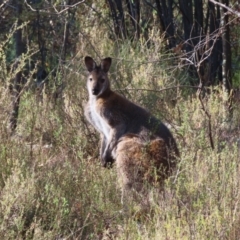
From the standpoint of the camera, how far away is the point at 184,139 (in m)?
7.23

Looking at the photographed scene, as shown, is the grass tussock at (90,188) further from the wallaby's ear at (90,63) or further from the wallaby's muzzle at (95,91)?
the wallaby's ear at (90,63)

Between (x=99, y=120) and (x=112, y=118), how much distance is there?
22 centimetres

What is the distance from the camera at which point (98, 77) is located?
7.97m

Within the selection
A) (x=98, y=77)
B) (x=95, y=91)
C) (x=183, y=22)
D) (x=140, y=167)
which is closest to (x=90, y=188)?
(x=140, y=167)

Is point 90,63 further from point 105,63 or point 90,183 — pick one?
point 90,183

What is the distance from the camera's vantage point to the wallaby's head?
25.9ft

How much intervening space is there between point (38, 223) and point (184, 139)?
2.62 m

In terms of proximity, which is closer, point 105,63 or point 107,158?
point 107,158

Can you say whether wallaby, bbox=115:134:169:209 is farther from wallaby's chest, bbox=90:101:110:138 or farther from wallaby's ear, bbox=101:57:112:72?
wallaby's ear, bbox=101:57:112:72

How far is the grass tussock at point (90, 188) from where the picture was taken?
494cm

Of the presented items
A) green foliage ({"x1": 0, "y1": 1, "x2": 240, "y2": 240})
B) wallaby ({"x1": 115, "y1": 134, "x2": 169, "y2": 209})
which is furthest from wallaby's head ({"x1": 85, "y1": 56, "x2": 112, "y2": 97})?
wallaby ({"x1": 115, "y1": 134, "x2": 169, "y2": 209})

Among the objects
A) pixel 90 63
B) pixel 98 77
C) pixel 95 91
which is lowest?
pixel 95 91

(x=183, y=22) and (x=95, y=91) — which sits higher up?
(x=183, y=22)

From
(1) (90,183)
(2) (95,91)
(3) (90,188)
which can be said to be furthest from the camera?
(2) (95,91)
